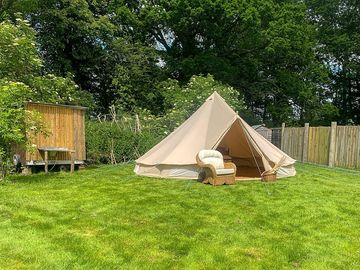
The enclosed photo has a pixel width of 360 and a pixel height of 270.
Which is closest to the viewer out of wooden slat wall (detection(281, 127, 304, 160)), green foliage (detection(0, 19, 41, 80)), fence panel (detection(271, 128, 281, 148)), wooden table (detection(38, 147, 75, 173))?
wooden table (detection(38, 147, 75, 173))

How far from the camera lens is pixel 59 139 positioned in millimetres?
10148

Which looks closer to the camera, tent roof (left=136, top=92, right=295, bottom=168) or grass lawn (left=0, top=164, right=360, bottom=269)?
grass lawn (left=0, top=164, right=360, bottom=269)

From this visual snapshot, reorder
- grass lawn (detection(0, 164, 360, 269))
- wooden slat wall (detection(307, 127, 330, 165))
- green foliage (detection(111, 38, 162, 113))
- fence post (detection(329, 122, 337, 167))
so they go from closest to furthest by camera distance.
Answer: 1. grass lawn (detection(0, 164, 360, 269))
2. fence post (detection(329, 122, 337, 167))
3. wooden slat wall (detection(307, 127, 330, 165))
4. green foliage (detection(111, 38, 162, 113))

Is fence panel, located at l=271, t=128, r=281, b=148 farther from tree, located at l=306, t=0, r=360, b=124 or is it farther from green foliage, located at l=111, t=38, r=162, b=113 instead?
tree, located at l=306, t=0, r=360, b=124

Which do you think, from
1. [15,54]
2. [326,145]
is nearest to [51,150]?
[15,54]

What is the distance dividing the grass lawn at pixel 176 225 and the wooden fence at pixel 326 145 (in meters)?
3.77

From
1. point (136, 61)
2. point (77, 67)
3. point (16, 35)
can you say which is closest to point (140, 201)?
point (16, 35)

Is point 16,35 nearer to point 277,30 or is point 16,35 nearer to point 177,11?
point 177,11

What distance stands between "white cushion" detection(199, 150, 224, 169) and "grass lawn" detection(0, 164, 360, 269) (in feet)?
1.91

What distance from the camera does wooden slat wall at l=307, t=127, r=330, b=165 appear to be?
12562 mm

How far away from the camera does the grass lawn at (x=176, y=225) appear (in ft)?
12.7

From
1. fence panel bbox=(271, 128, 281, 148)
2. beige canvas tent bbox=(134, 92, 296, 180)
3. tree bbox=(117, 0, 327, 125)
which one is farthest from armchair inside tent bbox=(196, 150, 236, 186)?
tree bbox=(117, 0, 327, 125)

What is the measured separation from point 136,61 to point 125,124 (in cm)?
632

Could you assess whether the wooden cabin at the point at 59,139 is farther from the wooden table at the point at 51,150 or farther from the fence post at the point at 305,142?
the fence post at the point at 305,142
